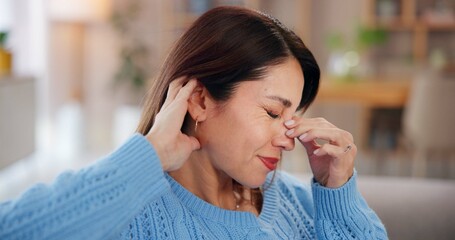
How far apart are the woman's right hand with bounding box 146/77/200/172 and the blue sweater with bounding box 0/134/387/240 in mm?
40

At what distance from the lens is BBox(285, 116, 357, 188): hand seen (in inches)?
53.4

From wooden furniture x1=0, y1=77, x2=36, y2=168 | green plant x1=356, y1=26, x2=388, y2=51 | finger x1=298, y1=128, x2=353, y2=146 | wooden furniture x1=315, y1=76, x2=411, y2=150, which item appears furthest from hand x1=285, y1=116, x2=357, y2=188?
green plant x1=356, y1=26, x2=388, y2=51

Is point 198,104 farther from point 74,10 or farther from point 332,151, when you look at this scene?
point 74,10

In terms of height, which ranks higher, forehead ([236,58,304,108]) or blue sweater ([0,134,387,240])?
forehead ([236,58,304,108])

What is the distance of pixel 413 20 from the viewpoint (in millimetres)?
6820

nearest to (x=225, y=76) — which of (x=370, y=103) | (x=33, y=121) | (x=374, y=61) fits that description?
(x=33, y=121)

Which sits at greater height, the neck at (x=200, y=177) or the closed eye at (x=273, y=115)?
the closed eye at (x=273, y=115)

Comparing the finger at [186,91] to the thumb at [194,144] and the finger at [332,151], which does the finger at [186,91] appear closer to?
the thumb at [194,144]

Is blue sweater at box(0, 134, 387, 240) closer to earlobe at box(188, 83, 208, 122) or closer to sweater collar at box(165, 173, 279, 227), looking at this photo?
sweater collar at box(165, 173, 279, 227)

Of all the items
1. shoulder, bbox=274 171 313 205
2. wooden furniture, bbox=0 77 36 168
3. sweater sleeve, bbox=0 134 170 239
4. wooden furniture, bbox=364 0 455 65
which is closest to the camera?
sweater sleeve, bbox=0 134 170 239

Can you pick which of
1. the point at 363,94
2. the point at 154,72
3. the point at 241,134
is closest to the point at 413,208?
the point at 241,134

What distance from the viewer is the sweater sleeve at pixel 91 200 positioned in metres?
0.99

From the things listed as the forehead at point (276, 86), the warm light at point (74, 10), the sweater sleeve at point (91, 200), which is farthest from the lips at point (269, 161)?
the warm light at point (74, 10)

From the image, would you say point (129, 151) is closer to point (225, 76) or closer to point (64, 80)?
point (225, 76)
